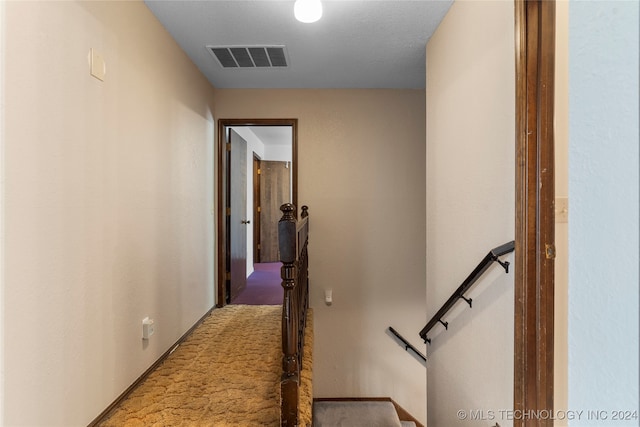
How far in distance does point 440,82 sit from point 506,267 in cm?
145

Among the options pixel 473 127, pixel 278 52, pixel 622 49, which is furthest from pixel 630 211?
pixel 278 52

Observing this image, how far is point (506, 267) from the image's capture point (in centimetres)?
137

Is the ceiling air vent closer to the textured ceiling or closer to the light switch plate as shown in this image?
the textured ceiling

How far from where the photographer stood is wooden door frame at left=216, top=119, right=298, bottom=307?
3303 millimetres

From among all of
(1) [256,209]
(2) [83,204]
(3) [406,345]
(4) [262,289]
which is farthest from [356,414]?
(1) [256,209]

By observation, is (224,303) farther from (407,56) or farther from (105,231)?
(407,56)

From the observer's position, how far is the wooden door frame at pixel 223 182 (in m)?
3.30

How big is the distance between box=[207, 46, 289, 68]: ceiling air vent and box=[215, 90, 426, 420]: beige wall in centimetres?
63

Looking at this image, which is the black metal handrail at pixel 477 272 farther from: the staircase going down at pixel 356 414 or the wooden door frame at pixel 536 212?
the staircase going down at pixel 356 414

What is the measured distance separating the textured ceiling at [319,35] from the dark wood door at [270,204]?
3.46m

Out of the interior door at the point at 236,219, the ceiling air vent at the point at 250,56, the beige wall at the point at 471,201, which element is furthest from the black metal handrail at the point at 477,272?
the interior door at the point at 236,219

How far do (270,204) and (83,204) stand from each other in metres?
5.24

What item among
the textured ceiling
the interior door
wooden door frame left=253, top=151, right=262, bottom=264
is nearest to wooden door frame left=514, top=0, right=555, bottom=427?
the textured ceiling

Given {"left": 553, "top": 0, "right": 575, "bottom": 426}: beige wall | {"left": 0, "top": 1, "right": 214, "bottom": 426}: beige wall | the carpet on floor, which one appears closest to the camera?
{"left": 0, "top": 1, "right": 214, "bottom": 426}: beige wall
